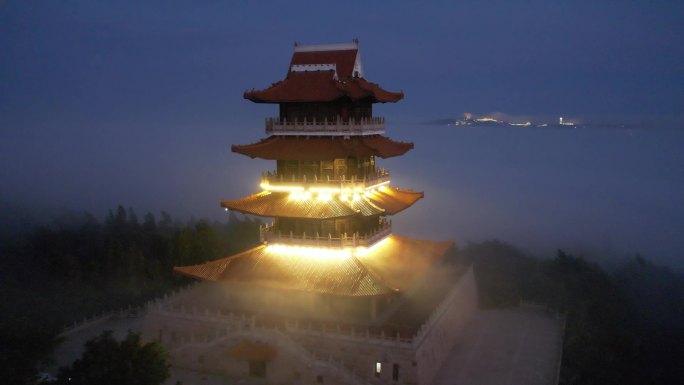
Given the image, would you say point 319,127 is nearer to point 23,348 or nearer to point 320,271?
point 320,271

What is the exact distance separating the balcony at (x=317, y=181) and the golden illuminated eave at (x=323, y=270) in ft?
11.5

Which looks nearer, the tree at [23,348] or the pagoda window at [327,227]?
the tree at [23,348]

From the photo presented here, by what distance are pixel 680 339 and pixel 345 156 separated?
42.9 meters

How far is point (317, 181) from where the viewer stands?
3203 cm

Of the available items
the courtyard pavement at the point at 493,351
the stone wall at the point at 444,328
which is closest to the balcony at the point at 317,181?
the stone wall at the point at 444,328

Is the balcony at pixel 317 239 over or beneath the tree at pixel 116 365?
over

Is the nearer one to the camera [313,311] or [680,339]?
[313,311]

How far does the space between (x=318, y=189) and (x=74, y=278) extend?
34.0 meters

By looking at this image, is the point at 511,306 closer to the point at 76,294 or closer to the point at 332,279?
the point at 332,279

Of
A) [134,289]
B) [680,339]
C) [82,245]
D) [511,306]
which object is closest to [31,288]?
[134,289]

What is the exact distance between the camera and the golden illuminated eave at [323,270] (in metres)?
29.1

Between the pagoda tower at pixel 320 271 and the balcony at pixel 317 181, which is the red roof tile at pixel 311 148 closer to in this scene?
the pagoda tower at pixel 320 271

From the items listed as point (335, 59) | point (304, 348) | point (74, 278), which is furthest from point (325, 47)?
point (74, 278)

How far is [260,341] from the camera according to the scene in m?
28.2
